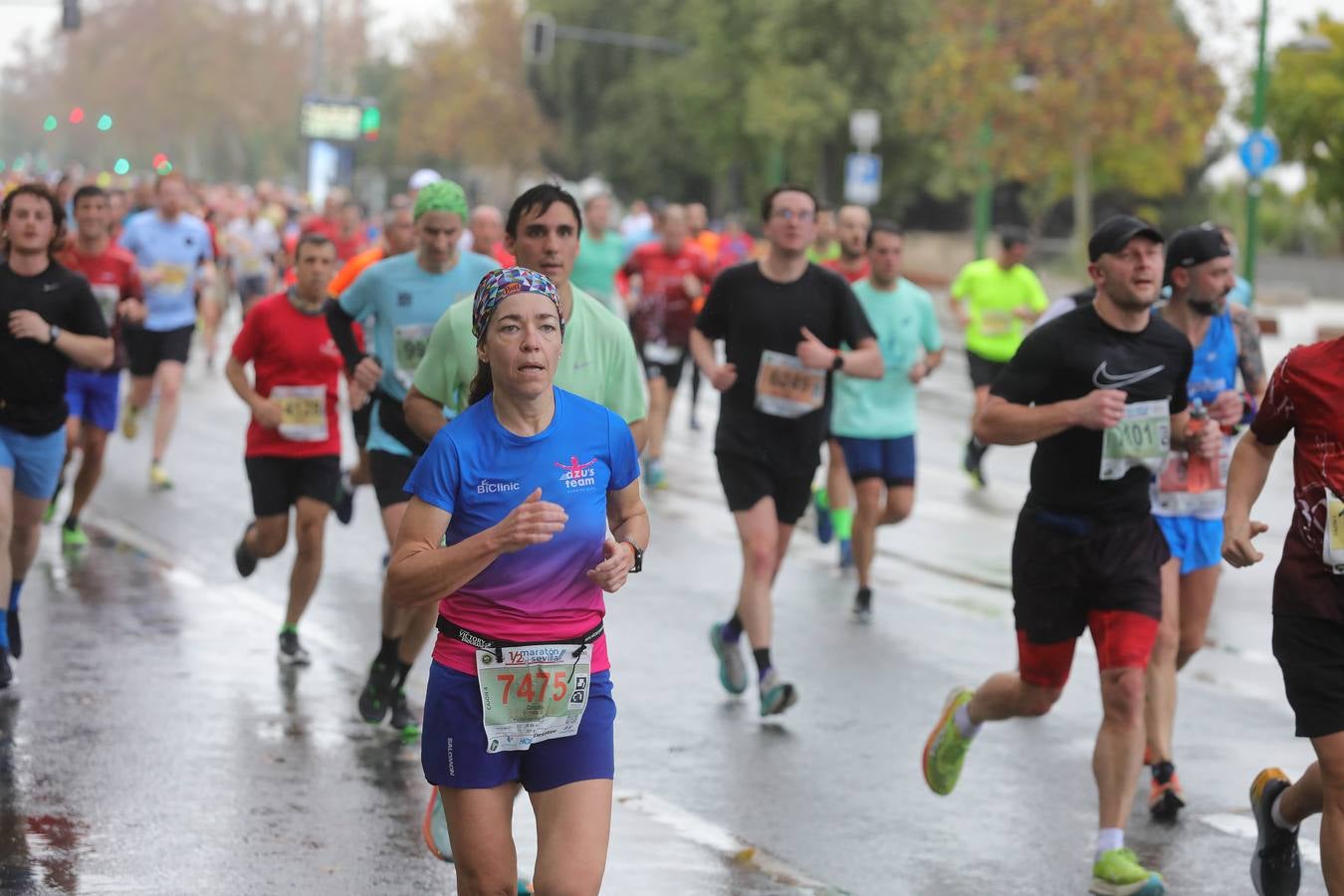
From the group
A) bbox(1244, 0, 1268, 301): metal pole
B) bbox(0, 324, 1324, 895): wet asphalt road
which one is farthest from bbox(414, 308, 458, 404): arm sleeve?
bbox(1244, 0, 1268, 301): metal pole

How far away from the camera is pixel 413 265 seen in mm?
8453

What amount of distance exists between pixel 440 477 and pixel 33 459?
4292 mm

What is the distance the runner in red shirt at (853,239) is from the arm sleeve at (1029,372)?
5.36m

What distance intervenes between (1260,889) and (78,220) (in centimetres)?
804

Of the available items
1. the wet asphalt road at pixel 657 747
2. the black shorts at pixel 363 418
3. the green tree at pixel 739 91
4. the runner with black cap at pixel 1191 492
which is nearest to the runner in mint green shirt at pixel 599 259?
the wet asphalt road at pixel 657 747

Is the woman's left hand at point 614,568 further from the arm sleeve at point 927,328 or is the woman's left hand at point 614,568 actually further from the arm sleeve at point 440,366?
the arm sleeve at point 927,328

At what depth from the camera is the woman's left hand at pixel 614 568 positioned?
187 inches

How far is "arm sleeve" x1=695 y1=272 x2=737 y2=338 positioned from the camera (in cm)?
911

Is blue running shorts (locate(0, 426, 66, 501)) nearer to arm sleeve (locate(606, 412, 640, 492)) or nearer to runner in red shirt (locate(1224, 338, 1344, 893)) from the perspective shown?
arm sleeve (locate(606, 412, 640, 492))

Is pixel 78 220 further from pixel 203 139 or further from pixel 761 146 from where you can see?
pixel 203 139

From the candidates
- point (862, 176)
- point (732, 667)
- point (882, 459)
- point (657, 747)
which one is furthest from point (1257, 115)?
point (657, 747)

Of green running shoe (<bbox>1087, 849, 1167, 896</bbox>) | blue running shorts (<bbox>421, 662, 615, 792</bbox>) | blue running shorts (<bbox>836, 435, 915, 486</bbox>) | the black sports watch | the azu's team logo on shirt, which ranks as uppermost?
the azu's team logo on shirt

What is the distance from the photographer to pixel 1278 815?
6430mm

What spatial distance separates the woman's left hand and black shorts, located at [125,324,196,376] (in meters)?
10.9
